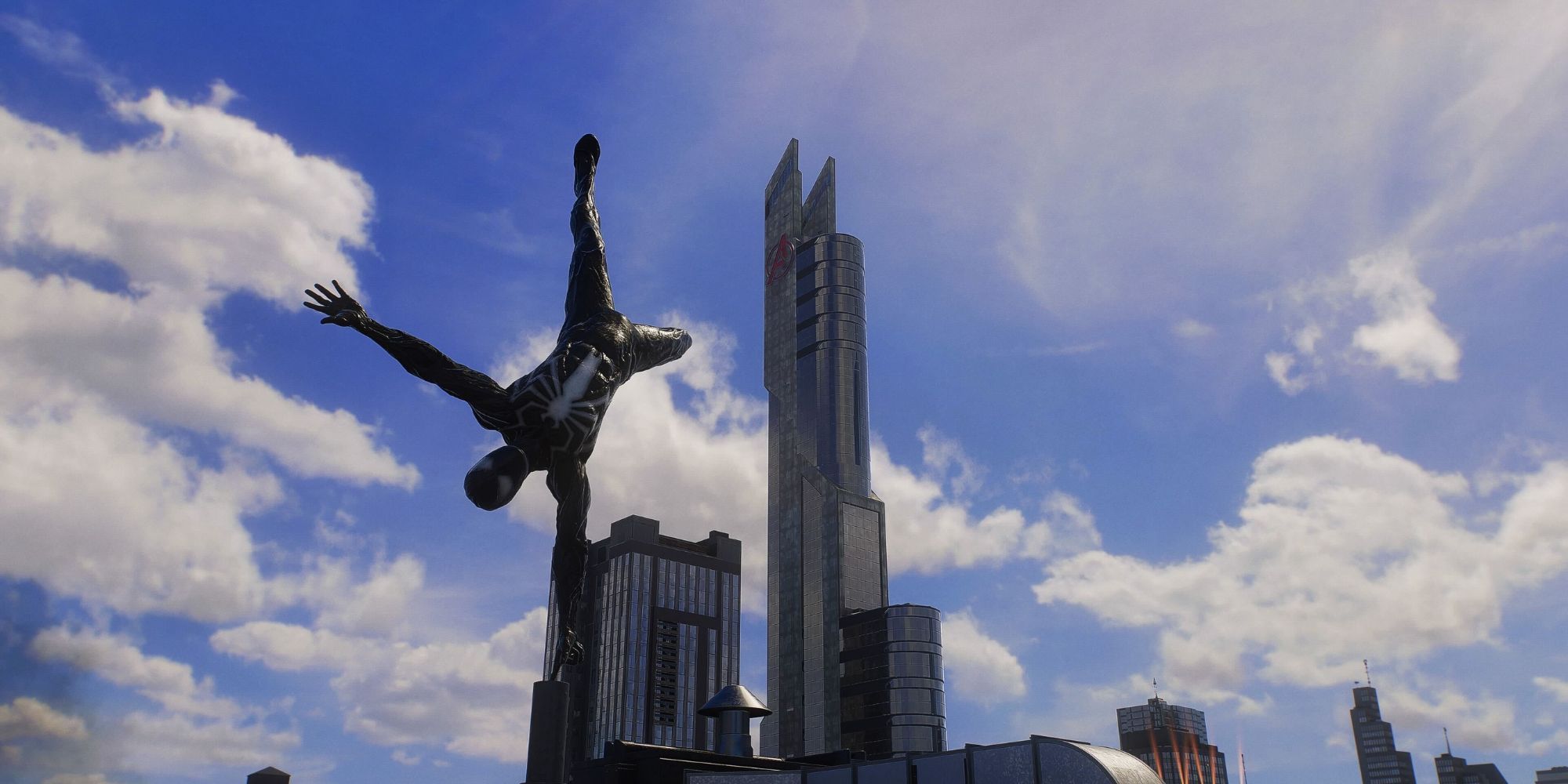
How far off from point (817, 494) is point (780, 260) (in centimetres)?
3300

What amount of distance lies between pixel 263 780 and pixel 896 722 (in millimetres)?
62881

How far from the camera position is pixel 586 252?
3316 centimetres

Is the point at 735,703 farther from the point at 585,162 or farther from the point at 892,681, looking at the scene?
the point at 892,681

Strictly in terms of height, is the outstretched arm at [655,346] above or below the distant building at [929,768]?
above

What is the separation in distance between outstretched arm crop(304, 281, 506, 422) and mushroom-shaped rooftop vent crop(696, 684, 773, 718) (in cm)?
3413

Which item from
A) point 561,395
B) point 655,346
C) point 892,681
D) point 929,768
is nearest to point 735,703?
point 929,768

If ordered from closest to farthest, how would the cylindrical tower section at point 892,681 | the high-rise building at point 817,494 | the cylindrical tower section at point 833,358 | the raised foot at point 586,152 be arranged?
the raised foot at point 586,152 < the cylindrical tower section at point 892,681 < the high-rise building at point 817,494 < the cylindrical tower section at point 833,358

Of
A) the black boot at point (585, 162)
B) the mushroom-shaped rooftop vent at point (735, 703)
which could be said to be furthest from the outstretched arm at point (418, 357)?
the mushroom-shaped rooftop vent at point (735, 703)

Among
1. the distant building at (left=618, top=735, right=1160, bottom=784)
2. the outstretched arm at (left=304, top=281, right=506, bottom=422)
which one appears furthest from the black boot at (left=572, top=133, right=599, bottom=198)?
the distant building at (left=618, top=735, right=1160, bottom=784)

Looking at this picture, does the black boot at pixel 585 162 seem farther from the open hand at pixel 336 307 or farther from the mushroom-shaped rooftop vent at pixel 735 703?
the mushroom-shaped rooftop vent at pixel 735 703

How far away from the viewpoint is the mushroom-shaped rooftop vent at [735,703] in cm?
5944

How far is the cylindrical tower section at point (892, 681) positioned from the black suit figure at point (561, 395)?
274ft

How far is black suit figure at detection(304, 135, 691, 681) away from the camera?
90.3 feet

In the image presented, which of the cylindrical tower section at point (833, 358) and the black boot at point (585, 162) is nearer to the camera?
the black boot at point (585, 162)
